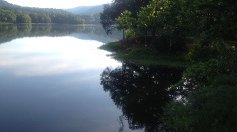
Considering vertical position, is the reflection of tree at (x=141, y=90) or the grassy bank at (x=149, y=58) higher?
the grassy bank at (x=149, y=58)

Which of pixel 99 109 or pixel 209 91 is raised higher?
pixel 209 91

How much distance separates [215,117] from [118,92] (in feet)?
72.9

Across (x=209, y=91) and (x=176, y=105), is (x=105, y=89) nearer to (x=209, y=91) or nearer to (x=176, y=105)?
(x=176, y=105)

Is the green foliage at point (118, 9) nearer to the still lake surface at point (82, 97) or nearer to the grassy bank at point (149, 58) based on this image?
the grassy bank at point (149, 58)

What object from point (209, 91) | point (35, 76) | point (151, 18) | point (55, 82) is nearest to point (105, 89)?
point (55, 82)

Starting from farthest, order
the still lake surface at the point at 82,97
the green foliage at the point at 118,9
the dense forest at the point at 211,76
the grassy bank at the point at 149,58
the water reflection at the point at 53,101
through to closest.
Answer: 1. the green foliage at the point at 118,9
2. the grassy bank at the point at 149,58
3. the still lake surface at the point at 82,97
4. the water reflection at the point at 53,101
5. the dense forest at the point at 211,76

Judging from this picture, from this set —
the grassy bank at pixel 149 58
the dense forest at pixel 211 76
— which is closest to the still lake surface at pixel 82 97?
the grassy bank at pixel 149 58

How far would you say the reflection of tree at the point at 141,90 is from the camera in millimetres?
30622

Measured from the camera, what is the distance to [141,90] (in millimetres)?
41625

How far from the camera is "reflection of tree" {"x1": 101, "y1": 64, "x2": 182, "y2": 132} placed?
1206 inches

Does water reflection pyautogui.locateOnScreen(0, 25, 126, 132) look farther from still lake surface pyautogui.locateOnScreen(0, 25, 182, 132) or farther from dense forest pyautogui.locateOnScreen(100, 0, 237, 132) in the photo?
dense forest pyautogui.locateOnScreen(100, 0, 237, 132)

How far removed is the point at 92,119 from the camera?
30.6 metres

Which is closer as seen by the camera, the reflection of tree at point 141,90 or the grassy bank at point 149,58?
the reflection of tree at point 141,90

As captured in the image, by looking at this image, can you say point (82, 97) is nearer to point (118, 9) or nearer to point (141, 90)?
point (141, 90)
